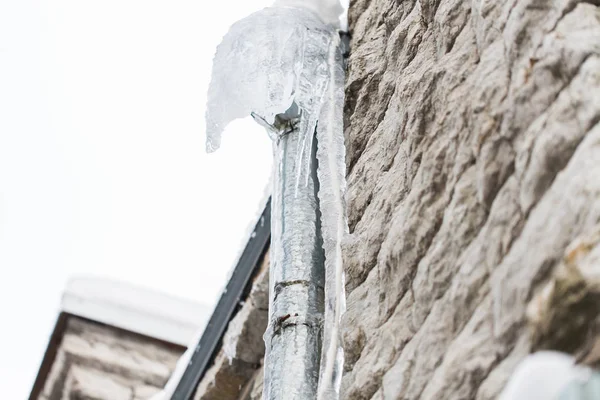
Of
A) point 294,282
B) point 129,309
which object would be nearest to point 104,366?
point 129,309

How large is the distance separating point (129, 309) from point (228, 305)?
6.71 ft

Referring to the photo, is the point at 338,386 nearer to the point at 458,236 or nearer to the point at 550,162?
the point at 458,236

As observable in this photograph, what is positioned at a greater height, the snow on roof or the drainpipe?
the snow on roof

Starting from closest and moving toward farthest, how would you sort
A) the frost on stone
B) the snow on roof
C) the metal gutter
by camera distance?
the frost on stone, the metal gutter, the snow on roof

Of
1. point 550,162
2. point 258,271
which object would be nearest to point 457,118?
point 550,162

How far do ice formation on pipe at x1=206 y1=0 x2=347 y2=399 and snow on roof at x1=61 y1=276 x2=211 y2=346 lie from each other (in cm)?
283

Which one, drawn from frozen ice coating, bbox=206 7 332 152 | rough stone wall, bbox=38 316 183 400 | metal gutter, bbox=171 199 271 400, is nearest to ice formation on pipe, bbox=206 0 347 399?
frozen ice coating, bbox=206 7 332 152

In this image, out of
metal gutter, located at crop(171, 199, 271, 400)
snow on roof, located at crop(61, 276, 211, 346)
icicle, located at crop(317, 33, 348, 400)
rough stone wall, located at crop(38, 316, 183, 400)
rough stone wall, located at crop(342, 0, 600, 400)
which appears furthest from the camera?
snow on roof, located at crop(61, 276, 211, 346)

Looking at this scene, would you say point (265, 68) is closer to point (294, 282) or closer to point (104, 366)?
point (294, 282)

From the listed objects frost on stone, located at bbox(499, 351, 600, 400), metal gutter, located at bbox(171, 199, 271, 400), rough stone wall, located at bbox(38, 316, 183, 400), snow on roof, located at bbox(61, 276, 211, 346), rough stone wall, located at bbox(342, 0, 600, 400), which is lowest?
frost on stone, located at bbox(499, 351, 600, 400)

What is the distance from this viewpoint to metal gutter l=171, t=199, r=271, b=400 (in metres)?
2.95

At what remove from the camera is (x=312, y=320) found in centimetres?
179

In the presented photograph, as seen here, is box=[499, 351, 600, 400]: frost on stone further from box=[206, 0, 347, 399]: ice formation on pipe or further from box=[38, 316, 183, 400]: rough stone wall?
box=[38, 316, 183, 400]: rough stone wall

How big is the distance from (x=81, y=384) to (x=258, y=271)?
203cm
